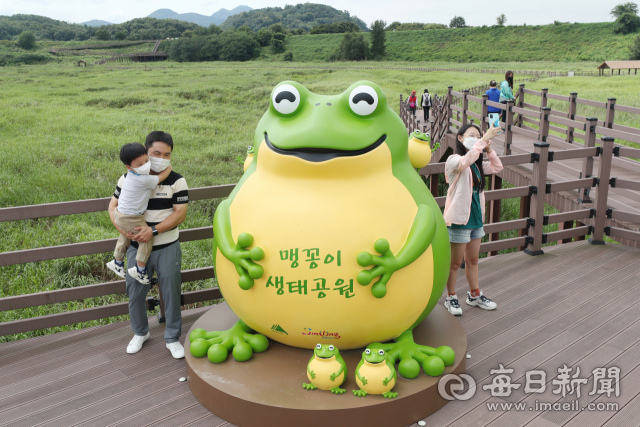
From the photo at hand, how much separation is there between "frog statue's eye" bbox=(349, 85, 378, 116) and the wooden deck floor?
1883mm

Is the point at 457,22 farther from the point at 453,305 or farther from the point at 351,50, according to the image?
the point at 453,305

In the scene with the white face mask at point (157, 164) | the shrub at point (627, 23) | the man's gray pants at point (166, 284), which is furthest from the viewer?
the shrub at point (627, 23)

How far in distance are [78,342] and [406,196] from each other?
2869mm

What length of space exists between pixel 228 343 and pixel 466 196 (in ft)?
6.91

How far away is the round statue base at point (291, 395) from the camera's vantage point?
287 centimetres

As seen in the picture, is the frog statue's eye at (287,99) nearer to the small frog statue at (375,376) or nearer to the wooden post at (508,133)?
the small frog statue at (375,376)

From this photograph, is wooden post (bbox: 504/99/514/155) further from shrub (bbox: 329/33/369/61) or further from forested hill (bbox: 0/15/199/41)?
forested hill (bbox: 0/15/199/41)

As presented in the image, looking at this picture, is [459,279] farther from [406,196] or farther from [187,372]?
[187,372]

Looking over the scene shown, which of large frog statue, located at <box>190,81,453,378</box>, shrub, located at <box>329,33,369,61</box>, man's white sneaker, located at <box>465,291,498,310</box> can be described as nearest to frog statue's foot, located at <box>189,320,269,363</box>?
large frog statue, located at <box>190,81,453,378</box>

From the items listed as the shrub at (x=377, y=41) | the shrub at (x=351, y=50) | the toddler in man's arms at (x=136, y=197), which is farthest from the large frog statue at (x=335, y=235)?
the shrub at (x=377, y=41)

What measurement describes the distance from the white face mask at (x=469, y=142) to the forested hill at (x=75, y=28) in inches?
3250

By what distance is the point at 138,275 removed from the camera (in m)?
3.60

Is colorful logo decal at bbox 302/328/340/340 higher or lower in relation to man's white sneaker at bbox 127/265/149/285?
lower

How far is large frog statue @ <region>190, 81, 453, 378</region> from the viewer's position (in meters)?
2.99
